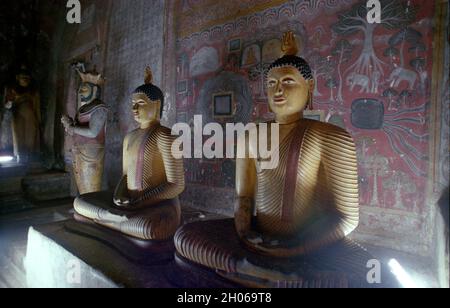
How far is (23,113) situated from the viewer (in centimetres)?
560

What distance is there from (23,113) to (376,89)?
6.30m

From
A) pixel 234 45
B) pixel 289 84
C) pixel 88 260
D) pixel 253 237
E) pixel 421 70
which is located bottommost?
pixel 88 260

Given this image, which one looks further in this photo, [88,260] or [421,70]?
[421,70]

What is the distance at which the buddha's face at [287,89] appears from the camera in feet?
5.58

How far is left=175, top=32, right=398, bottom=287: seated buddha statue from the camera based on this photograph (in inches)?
56.0

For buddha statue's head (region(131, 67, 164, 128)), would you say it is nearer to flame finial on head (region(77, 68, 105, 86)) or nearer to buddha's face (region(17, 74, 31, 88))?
flame finial on head (region(77, 68, 105, 86))

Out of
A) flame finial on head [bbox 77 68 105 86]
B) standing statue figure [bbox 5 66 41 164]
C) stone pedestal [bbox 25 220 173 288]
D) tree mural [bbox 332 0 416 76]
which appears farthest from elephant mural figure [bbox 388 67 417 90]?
standing statue figure [bbox 5 66 41 164]

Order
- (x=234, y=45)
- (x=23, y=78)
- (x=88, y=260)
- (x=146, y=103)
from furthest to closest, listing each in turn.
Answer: (x=23, y=78)
(x=234, y=45)
(x=146, y=103)
(x=88, y=260)

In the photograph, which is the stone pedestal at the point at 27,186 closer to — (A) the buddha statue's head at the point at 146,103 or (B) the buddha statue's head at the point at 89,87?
(B) the buddha statue's head at the point at 89,87

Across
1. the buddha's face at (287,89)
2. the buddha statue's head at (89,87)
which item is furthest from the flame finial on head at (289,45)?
→ the buddha statue's head at (89,87)

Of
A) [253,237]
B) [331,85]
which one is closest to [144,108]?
[253,237]

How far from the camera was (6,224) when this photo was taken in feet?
11.9

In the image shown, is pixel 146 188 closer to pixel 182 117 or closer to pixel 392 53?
pixel 182 117

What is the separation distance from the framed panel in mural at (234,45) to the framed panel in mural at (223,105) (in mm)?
553
